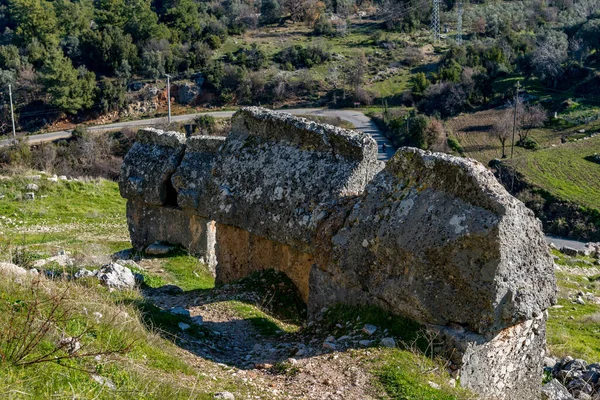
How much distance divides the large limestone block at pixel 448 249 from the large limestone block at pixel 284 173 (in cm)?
132

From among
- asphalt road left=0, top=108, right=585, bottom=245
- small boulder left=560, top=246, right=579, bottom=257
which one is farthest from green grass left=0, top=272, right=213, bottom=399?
asphalt road left=0, top=108, right=585, bottom=245

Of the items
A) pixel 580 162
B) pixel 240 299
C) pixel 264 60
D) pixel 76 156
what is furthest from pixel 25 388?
pixel 264 60

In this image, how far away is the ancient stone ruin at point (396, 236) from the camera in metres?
6.59

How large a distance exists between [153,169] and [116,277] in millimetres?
4916

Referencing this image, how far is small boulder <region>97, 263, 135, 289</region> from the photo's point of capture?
9.92 meters

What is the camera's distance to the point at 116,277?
1027 cm

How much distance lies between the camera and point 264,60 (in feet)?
210

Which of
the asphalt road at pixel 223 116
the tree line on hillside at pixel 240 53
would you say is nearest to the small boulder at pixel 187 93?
the tree line on hillside at pixel 240 53

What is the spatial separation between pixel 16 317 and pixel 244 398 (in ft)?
6.64

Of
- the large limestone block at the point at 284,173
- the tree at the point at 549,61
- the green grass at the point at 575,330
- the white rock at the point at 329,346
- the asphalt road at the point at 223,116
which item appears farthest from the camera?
the tree at the point at 549,61

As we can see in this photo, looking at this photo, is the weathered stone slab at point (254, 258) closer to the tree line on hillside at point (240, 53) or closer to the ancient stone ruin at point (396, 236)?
the ancient stone ruin at point (396, 236)

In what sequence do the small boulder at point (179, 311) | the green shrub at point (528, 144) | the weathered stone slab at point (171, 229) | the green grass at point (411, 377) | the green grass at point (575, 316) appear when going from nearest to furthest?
the green grass at point (411, 377) < the small boulder at point (179, 311) < the green grass at point (575, 316) < the weathered stone slab at point (171, 229) < the green shrub at point (528, 144)

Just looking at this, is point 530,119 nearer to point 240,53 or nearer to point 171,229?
point 240,53

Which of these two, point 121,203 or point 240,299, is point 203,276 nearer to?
point 240,299
